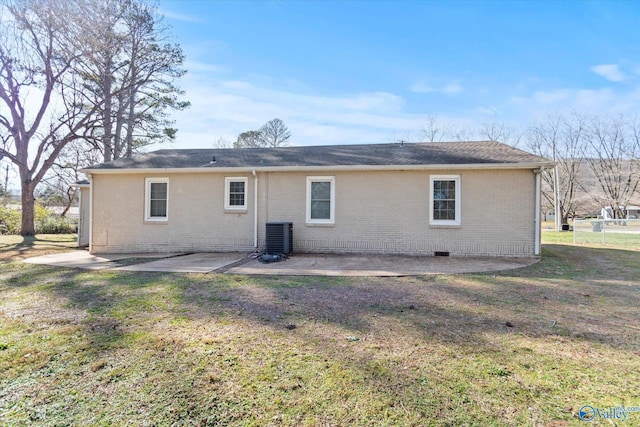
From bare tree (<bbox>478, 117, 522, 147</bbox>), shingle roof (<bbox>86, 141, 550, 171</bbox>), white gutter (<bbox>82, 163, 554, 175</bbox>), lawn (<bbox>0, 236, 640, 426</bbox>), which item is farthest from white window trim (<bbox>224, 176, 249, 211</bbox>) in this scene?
bare tree (<bbox>478, 117, 522, 147</bbox>)

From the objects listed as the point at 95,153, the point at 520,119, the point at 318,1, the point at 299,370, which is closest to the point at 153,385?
the point at 299,370

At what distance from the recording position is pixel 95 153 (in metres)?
24.5

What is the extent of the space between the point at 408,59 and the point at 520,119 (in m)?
21.5

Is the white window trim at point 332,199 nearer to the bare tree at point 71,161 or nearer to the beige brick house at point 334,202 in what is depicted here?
the beige brick house at point 334,202

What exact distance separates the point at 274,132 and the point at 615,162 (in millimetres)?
32194

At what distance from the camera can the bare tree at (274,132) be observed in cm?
3278

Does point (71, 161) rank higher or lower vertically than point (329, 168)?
higher

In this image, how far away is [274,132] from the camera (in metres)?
32.8

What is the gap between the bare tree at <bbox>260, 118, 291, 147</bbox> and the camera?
32.8 metres

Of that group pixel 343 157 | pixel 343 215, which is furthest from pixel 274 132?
pixel 343 215

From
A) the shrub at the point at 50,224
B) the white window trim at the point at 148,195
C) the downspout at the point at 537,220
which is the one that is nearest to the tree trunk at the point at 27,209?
the shrub at the point at 50,224

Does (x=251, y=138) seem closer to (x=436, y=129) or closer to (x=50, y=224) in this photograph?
(x=50, y=224)

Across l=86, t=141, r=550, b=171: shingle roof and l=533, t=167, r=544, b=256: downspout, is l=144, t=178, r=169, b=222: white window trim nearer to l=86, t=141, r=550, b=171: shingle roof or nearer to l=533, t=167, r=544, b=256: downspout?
l=86, t=141, r=550, b=171: shingle roof

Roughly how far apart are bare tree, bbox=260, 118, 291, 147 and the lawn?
92.8 feet
